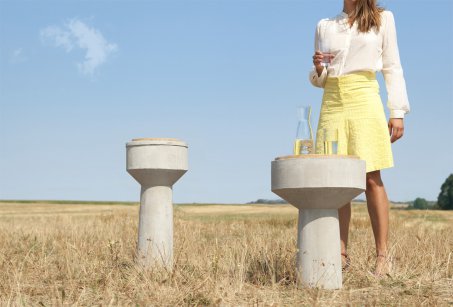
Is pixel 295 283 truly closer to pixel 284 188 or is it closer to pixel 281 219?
pixel 284 188

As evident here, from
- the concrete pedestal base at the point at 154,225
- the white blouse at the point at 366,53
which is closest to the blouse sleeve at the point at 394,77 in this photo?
the white blouse at the point at 366,53

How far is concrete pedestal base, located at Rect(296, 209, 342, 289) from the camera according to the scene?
195 inches

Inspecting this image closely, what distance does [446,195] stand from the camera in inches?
2253

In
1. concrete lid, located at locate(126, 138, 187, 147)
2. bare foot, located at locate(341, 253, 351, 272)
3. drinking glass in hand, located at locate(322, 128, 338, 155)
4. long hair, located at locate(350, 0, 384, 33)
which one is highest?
long hair, located at locate(350, 0, 384, 33)

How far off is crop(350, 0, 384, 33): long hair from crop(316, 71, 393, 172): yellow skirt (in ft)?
1.45

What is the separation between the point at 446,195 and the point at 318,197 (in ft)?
185

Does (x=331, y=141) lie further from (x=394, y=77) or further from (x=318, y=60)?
(x=394, y=77)

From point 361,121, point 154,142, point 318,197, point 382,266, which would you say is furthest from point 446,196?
point 318,197

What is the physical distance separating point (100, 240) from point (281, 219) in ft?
21.3

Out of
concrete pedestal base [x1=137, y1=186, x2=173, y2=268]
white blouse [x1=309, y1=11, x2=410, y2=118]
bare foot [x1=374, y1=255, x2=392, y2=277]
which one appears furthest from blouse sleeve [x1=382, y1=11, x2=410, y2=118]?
concrete pedestal base [x1=137, y1=186, x2=173, y2=268]

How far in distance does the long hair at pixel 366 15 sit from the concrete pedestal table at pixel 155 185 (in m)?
2.28

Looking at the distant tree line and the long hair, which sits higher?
the long hair

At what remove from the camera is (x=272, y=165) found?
504 centimetres

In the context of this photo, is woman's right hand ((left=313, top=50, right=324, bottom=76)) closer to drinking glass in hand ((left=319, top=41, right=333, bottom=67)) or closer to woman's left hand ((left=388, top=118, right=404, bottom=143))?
drinking glass in hand ((left=319, top=41, right=333, bottom=67))
